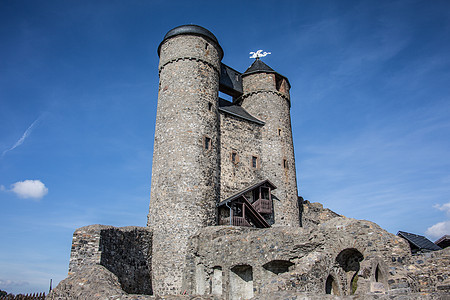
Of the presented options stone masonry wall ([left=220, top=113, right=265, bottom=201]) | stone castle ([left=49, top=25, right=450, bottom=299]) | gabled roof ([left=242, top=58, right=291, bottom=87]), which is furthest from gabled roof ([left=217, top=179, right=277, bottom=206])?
gabled roof ([left=242, top=58, right=291, bottom=87])

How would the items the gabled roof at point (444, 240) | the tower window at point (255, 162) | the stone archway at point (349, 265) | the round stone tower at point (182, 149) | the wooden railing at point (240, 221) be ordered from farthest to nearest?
the tower window at point (255, 162) < the gabled roof at point (444, 240) < the wooden railing at point (240, 221) < the round stone tower at point (182, 149) < the stone archway at point (349, 265)

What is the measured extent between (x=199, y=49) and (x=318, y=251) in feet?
53.1

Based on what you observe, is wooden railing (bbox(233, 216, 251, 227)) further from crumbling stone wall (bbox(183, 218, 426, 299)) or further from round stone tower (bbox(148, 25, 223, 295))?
crumbling stone wall (bbox(183, 218, 426, 299))

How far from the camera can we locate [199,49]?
22.9 m

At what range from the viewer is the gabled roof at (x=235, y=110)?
79.3 feet

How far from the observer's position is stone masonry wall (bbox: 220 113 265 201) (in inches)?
877

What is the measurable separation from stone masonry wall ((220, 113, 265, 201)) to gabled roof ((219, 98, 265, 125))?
273 millimetres

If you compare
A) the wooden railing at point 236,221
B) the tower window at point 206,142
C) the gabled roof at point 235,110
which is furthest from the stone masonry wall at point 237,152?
the tower window at point 206,142

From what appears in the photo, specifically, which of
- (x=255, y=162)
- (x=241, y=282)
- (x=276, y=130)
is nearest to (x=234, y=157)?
(x=255, y=162)

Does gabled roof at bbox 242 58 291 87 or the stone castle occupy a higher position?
gabled roof at bbox 242 58 291 87

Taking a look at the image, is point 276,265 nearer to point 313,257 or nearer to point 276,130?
point 313,257

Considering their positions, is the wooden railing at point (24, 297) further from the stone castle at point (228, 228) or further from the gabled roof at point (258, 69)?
the gabled roof at point (258, 69)

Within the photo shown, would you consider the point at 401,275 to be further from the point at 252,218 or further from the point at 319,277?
the point at 252,218

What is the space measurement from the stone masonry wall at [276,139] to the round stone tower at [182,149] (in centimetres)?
416
